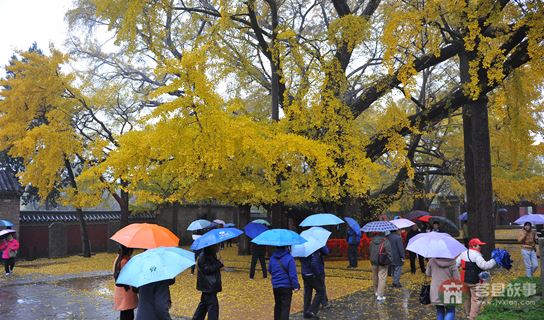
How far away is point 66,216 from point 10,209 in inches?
199

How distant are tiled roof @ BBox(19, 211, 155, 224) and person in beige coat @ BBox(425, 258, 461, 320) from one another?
21.4m

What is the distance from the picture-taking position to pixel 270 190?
43.8ft

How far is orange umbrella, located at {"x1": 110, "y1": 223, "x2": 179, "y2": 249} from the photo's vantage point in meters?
6.18

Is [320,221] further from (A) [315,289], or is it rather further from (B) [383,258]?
(A) [315,289]

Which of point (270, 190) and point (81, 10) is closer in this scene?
point (270, 190)

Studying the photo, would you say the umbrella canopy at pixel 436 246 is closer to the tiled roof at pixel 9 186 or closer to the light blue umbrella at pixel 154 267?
the light blue umbrella at pixel 154 267

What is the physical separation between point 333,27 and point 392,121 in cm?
406

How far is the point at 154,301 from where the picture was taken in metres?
5.16

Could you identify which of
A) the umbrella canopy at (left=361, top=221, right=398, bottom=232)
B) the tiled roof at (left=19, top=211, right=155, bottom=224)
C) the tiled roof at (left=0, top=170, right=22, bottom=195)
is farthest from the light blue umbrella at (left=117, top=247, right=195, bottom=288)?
the tiled roof at (left=19, top=211, right=155, bottom=224)

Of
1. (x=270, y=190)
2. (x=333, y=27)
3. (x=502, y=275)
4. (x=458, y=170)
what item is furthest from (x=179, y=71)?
(x=458, y=170)

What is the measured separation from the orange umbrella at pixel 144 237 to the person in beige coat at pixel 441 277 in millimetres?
4110

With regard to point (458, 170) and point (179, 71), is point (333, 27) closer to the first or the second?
point (179, 71)

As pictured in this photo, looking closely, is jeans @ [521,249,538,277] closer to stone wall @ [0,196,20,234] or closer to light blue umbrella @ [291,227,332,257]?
light blue umbrella @ [291,227,332,257]

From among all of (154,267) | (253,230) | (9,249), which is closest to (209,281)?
(154,267)
